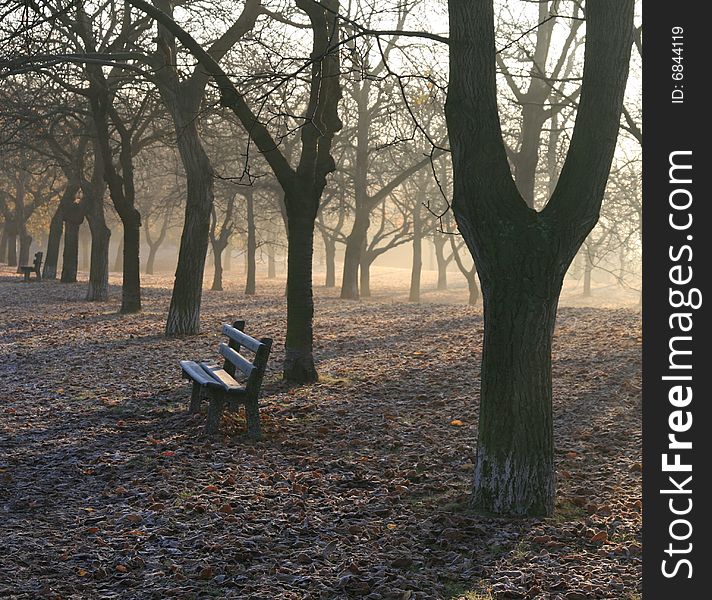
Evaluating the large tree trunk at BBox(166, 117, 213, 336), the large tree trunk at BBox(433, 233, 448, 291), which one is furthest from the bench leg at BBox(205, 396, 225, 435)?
the large tree trunk at BBox(433, 233, 448, 291)

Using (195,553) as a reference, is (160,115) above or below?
above

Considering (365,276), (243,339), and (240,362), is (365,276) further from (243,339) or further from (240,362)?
(240,362)

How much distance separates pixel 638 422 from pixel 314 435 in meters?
3.39

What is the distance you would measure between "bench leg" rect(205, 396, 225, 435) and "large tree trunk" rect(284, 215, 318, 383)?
8.88ft

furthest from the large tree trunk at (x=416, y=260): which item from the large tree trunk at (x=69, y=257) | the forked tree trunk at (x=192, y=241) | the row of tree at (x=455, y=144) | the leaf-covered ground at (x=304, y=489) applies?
the leaf-covered ground at (x=304, y=489)

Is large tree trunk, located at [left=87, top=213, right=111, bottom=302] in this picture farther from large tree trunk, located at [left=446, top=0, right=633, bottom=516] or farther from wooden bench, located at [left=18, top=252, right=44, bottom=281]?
large tree trunk, located at [left=446, top=0, right=633, bottom=516]

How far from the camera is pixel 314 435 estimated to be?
816 cm

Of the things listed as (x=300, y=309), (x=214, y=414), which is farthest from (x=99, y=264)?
(x=214, y=414)

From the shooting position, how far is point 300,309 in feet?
35.1

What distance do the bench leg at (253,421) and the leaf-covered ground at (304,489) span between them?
0.50 feet

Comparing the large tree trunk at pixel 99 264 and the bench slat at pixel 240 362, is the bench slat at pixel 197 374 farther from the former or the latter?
the large tree trunk at pixel 99 264
